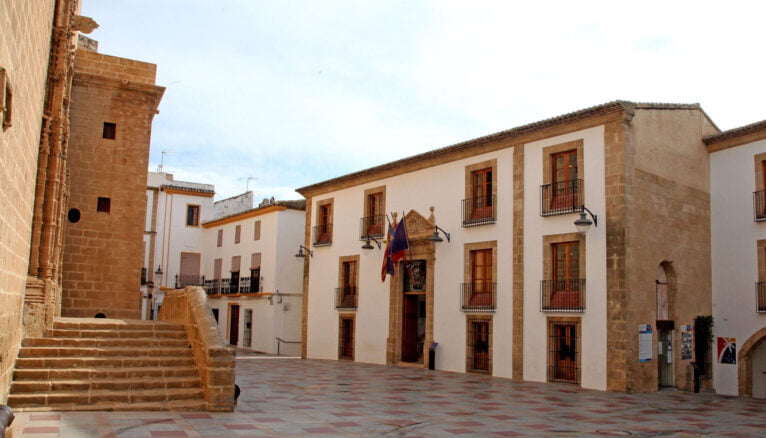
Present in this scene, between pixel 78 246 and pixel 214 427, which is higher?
pixel 78 246

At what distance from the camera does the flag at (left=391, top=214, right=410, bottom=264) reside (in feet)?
65.1

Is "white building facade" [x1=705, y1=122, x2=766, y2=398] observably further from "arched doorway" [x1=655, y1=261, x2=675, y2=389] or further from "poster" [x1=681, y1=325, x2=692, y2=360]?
"arched doorway" [x1=655, y1=261, x2=675, y2=389]

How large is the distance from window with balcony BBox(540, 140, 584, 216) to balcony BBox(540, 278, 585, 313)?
1.63 metres

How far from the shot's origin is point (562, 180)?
16.8 metres

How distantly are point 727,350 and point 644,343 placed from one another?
8.46 ft

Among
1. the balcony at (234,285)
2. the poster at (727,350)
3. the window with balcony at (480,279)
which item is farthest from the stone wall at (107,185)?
the poster at (727,350)

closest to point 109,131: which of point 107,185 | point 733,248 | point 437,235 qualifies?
point 107,185

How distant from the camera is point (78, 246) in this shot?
53.7 feet

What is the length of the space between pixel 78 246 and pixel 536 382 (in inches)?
435

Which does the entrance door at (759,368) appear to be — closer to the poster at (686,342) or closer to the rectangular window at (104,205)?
the poster at (686,342)

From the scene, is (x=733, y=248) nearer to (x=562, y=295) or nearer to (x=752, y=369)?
(x=752, y=369)

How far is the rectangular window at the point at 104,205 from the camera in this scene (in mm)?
16766

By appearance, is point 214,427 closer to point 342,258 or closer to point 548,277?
point 548,277

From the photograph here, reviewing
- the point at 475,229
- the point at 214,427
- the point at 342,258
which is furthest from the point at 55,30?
the point at 342,258
